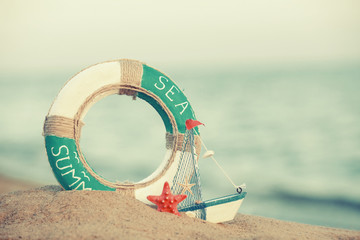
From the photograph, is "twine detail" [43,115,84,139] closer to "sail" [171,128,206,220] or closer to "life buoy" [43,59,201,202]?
"life buoy" [43,59,201,202]

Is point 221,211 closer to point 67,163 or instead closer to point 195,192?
point 195,192

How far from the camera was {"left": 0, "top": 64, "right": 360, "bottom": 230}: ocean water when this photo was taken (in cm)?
855

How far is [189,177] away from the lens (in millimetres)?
4656

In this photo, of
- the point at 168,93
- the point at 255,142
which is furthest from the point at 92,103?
the point at 255,142

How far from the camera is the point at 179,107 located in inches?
188

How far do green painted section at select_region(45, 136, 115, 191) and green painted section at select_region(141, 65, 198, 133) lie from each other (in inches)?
39.2

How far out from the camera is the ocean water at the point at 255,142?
28.1 ft

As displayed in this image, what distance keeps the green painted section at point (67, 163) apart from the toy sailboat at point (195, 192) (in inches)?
36.8

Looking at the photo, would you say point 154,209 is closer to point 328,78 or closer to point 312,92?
point 312,92

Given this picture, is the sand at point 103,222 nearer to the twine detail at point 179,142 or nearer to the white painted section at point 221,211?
the white painted section at point 221,211

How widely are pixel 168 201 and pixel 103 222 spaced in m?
0.85

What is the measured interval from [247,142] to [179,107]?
29.9 ft

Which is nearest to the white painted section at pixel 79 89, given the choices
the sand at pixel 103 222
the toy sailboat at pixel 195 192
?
the sand at pixel 103 222

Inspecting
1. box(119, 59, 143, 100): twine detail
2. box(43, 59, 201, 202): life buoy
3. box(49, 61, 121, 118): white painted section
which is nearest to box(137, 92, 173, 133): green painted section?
box(43, 59, 201, 202): life buoy
